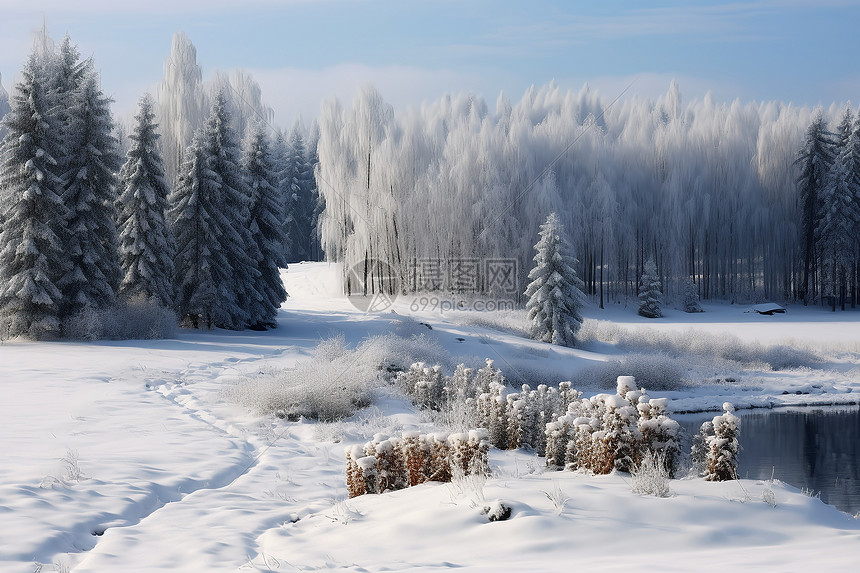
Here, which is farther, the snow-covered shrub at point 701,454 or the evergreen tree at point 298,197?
the evergreen tree at point 298,197

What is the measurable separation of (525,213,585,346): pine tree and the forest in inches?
216

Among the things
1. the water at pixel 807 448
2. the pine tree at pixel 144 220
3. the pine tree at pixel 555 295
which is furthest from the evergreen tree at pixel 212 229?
the water at pixel 807 448

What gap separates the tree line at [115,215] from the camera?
19.5 meters

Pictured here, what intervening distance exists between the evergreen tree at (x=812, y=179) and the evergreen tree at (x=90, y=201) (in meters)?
32.3

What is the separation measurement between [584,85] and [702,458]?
3754 centimetres

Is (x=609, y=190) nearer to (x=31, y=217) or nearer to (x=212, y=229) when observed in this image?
(x=212, y=229)

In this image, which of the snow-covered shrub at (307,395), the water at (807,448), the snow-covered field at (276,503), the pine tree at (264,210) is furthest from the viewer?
the pine tree at (264,210)

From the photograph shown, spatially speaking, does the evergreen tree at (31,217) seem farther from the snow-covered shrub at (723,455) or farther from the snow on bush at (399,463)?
the snow-covered shrub at (723,455)

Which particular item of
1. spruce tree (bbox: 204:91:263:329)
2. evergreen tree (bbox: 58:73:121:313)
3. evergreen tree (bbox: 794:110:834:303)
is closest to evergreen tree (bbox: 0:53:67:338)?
evergreen tree (bbox: 58:73:121:313)

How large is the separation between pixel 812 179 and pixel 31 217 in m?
34.9

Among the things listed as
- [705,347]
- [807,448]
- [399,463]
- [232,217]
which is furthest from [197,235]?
[399,463]

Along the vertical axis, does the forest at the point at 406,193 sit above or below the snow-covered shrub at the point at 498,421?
above

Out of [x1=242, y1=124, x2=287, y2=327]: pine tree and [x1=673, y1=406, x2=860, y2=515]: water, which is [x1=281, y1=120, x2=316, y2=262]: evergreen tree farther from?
[x1=673, y1=406, x2=860, y2=515]: water

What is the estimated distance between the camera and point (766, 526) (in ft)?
16.2
